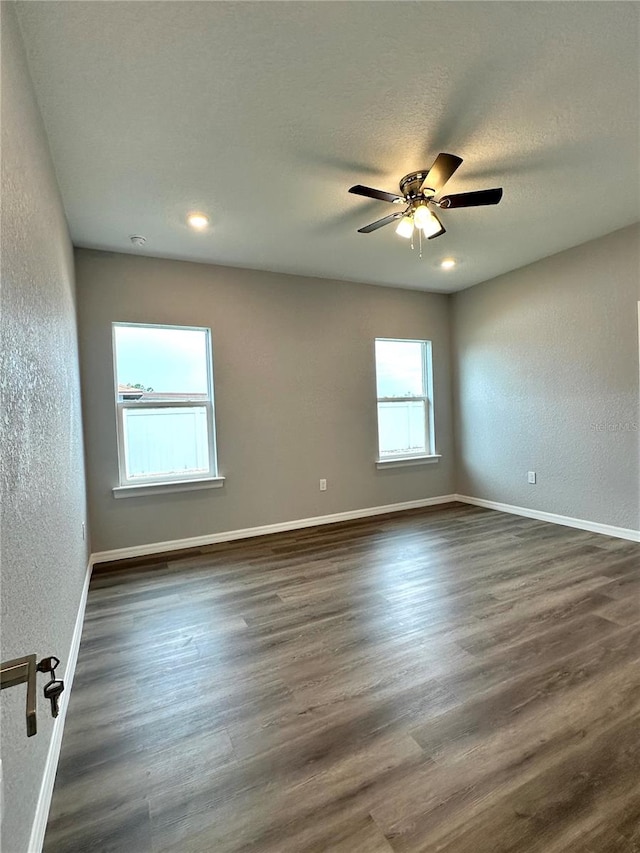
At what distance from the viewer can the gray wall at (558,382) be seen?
3.50 m

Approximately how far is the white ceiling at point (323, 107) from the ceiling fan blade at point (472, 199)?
271 millimetres

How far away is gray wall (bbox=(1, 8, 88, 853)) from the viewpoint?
1041mm

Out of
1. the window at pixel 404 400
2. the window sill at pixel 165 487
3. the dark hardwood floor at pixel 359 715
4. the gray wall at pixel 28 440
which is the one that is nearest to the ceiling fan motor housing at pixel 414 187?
the gray wall at pixel 28 440

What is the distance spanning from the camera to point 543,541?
3568 millimetres

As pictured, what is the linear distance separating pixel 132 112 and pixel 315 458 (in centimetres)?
321

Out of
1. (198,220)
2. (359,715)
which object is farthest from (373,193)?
(359,715)

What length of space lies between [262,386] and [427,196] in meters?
2.31

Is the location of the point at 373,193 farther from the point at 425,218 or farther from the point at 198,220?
the point at 198,220

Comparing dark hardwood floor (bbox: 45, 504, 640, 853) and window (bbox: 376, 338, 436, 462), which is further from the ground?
window (bbox: 376, 338, 436, 462)

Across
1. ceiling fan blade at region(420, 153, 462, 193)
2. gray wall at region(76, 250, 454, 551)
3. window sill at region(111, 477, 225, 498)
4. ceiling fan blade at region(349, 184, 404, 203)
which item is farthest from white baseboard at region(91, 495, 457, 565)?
ceiling fan blade at region(420, 153, 462, 193)

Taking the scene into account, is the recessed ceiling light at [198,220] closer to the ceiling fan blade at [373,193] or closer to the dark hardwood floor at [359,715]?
the ceiling fan blade at [373,193]

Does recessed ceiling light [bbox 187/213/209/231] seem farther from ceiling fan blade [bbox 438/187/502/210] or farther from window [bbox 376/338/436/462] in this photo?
window [bbox 376/338/436/462]

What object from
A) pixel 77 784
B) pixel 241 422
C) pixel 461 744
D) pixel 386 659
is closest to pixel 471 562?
pixel 386 659

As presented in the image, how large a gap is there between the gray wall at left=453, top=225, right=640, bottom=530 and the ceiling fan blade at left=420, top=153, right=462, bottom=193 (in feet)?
7.75
